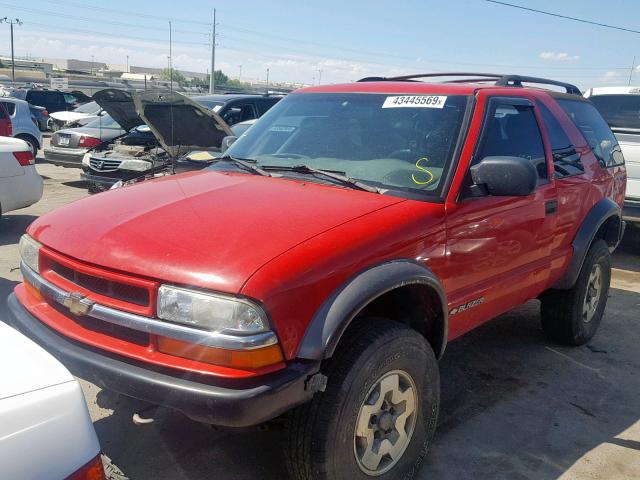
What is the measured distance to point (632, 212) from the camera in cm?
755

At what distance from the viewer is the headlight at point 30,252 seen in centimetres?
295

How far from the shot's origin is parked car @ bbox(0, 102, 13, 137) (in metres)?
13.4

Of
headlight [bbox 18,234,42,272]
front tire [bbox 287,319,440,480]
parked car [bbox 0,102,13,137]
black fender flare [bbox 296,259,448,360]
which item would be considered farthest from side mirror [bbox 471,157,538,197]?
parked car [bbox 0,102,13,137]

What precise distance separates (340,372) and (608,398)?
2485 mm

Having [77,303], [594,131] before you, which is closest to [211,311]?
[77,303]

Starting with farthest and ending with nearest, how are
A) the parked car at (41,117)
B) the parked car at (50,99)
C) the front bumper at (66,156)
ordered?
the parked car at (50,99)
the parked car at (41,117)
the front bumper at (66,156)

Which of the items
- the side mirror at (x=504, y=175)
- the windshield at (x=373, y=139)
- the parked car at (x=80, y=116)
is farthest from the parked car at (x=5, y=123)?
the side mirror at (x=504, y=175)

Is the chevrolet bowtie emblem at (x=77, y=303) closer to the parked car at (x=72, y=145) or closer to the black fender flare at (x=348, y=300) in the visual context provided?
the black fender flare at (x=348, y=300)

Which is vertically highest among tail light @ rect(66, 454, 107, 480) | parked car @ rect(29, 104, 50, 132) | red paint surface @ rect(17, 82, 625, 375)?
red paint surface @ rect(17, 82, 625, 375)

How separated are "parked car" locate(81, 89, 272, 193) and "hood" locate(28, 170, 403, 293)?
3.90 meters

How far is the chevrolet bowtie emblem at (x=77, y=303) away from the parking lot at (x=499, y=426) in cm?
59

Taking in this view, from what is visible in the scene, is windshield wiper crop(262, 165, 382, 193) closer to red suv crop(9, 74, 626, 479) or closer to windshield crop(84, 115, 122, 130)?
red suv crop(9, 74, 626, 479)

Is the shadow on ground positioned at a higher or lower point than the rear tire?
lower

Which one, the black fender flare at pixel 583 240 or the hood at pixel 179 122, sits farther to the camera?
the hood at pixel 179 122
